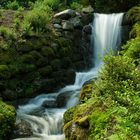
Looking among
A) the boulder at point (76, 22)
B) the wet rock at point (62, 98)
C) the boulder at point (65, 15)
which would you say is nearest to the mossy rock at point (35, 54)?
the wet rock at point (62, 98)

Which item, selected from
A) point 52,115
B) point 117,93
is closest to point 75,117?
point 117,93

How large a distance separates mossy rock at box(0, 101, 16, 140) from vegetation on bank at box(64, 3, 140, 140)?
8.55ft

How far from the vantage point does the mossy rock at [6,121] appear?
1274 centimetres

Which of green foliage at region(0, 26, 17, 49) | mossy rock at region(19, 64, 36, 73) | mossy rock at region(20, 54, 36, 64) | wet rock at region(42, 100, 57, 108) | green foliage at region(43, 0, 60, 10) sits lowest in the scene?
wet rock at region(42, 100, 57, 108)

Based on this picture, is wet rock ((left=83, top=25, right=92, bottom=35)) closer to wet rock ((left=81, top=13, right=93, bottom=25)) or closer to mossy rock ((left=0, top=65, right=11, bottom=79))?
wet rock ((left=81, top=13, right=93, bottom=25))

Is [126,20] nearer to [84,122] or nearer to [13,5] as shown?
[13,5]

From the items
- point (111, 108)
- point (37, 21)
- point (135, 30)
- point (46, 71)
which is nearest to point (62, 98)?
point (46, 71)

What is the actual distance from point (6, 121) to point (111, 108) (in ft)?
16.1

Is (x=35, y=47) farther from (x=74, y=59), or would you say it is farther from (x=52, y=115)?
(x=52, y=115)

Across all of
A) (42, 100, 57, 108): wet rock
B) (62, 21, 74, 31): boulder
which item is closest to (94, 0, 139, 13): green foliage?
(62, 21, 74, 31): boulder

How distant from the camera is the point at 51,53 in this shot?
19.2 meters

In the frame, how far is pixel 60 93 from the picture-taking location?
17.5 m

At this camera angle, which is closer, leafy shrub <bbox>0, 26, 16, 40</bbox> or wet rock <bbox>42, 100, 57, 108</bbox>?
wet rock <bbox>42, 100, 57, 108</bbox>

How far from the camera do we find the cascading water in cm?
1375
